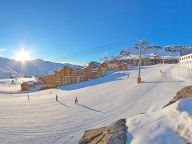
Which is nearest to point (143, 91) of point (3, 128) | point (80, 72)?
point (3, 128)

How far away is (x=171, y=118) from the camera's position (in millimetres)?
11609

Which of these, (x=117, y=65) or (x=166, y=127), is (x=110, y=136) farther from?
(x=117, y=65)

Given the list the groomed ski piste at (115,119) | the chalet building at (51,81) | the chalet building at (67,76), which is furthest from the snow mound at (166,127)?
the chalet building at (51,81)

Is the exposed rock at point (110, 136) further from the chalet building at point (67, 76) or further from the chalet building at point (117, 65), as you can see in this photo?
the chalet building at point (117, 65)

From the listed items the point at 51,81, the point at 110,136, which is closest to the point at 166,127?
the point at 110,136

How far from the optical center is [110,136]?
472 inches

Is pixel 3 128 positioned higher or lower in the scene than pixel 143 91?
lower

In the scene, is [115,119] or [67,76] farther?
[67,76]

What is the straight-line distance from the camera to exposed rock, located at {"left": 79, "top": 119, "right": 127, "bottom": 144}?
1159 cm

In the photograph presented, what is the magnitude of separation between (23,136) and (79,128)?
19.9 feet

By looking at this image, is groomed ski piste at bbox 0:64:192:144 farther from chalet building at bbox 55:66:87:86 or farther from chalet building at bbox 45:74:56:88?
chalet building at bbox 45:74:56:88

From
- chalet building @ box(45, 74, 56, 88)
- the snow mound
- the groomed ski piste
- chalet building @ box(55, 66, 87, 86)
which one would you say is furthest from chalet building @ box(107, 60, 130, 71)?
the snow mound

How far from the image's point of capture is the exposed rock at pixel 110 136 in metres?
11.6

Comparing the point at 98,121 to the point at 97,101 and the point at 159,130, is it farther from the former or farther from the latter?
the point at 159,130
